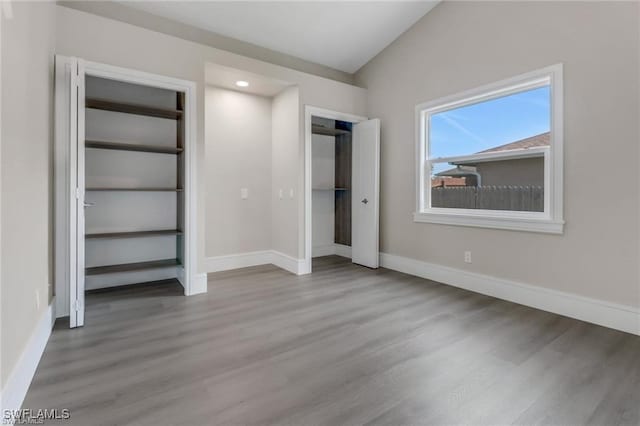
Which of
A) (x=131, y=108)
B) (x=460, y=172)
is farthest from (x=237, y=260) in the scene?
(x=460, y=172)

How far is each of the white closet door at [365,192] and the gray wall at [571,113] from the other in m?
0.66

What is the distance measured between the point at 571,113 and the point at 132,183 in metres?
4.32

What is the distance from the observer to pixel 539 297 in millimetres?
2902

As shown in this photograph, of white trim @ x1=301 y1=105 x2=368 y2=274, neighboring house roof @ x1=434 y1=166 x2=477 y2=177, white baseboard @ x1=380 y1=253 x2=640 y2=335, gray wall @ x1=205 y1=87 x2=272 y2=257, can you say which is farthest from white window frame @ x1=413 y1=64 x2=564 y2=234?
gray wall @ x1=205 y1=87 x2=272 y2=257

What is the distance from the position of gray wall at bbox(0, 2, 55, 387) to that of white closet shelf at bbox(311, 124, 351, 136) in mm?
3005

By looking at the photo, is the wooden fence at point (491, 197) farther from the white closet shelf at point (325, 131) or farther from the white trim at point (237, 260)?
the white trim at point (237, 260)

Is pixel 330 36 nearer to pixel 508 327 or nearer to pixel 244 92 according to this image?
pixel 244 92

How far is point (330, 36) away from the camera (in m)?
3.93

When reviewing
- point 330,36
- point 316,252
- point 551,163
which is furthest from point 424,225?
point 330,36

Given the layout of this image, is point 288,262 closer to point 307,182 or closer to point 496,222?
point 307,182

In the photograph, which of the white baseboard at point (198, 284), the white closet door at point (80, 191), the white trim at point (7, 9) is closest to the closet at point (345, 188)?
the white baseboard at point (198, 284)

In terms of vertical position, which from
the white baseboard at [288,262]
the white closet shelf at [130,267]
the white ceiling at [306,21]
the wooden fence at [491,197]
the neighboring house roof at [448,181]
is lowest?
the white baseboard at [288,262]

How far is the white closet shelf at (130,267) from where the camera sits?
315 centimetres

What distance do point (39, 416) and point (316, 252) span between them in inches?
156
